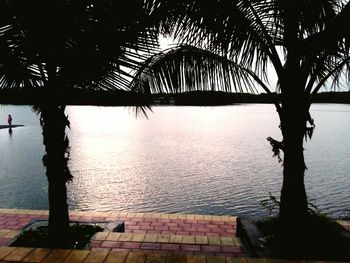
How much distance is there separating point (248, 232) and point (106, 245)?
1.90 m

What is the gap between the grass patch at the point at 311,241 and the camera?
4.10 m

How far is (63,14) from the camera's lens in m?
3.37

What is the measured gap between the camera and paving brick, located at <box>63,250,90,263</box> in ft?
9.86

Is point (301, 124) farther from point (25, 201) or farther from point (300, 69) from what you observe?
point (25, 201)

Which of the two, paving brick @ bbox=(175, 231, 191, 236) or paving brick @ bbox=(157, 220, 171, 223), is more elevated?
paving brick @ bbox=(175, 231, 191, 236)

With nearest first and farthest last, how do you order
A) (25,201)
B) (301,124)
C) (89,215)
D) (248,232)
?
1. (301,124)
2. (248,232)
3. (89,215)
4. (25,201)

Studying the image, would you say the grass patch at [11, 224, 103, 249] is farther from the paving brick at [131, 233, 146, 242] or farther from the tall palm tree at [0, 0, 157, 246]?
the tall palm tree at [0, 0, 157, 246]

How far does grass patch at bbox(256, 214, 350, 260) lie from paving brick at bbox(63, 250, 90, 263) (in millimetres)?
2130

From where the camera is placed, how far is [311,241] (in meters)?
4.36

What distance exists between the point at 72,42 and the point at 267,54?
2.23 metres

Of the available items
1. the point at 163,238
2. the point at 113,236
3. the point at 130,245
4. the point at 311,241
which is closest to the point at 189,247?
the point at 163,238

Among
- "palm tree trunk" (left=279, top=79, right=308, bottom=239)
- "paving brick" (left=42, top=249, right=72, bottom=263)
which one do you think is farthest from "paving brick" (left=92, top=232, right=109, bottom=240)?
"palm tree trunk" (left=279, top=79, right=308, bottom=239)

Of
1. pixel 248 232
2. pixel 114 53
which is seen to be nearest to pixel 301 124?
pixel 248 232

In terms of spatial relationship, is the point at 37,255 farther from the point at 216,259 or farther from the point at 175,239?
the point at 175,239
